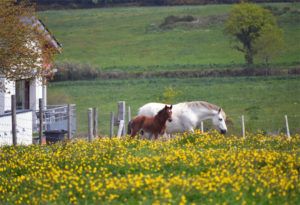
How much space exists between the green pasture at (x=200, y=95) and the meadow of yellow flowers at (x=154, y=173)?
92.6 ft

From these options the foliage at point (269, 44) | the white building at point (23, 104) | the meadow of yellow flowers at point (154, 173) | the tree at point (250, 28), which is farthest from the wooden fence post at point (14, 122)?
the tree at point (250, 28)

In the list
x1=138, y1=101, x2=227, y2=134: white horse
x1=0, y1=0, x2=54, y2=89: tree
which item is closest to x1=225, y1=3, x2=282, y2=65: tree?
x1=138, y1=101, x2=227, y2=134: white horse

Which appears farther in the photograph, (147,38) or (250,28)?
(147,38)

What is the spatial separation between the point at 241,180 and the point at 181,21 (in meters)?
84.3

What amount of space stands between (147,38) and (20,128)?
199 feet

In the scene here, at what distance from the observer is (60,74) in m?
73.3

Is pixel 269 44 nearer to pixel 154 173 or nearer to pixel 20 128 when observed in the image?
pixel 20 128

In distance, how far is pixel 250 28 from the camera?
282 feet

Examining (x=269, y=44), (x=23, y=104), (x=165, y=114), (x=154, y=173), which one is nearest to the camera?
(x=154, y=173)

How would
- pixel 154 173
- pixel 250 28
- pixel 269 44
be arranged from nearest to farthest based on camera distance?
pixel 154 173, pixel 269 44, pixel 250 28

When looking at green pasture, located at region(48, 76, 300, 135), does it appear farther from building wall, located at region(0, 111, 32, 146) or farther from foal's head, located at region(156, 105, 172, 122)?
foal's head, located at region(156, 105, 172, 122)

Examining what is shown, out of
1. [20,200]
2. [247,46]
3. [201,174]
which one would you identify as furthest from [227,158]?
[247,46]

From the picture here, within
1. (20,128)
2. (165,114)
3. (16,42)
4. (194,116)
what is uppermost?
(16,42)

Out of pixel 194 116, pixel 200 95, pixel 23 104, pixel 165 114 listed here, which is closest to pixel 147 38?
pixel 200 95
